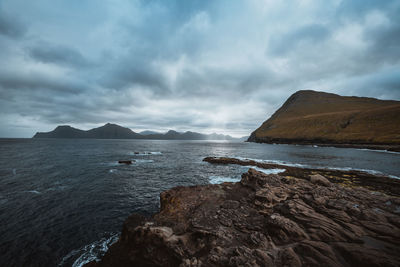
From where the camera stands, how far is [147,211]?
61.8 feet

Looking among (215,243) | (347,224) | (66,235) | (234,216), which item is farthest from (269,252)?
(66,235)

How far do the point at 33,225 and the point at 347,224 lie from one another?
1111 inches

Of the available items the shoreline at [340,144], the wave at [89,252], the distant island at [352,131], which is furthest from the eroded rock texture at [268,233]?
the distant island at [352,131]

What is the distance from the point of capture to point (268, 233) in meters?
10.3

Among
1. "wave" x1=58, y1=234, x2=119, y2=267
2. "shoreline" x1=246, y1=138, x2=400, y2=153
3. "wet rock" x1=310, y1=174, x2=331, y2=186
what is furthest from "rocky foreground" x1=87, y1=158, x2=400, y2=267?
"shoreline" x1=246, y1=138, x2=400, y2=153

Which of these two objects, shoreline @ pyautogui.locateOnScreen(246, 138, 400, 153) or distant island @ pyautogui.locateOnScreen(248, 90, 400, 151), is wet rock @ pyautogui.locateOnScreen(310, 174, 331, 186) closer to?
shoreline @ pyautogui.locateOnScreen(246, 138, 400, 153)

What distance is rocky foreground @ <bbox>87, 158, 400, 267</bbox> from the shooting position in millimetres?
7719

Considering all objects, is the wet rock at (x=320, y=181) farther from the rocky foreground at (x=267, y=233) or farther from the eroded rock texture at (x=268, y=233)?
the rocky foreground at (x=267, y=233)

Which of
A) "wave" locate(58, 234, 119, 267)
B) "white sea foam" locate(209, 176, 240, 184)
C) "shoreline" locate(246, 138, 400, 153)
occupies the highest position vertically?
"shoreline" locate(246, 138, 400, 153)

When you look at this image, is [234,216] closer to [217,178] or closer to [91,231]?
[91,231]

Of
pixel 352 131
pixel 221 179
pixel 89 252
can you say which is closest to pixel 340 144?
pixel 352 131

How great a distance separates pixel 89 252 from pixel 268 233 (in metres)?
14.4

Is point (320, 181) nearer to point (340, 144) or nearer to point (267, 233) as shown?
point (267, 233)

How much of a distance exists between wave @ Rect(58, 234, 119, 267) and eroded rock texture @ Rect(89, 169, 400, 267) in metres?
1.77
